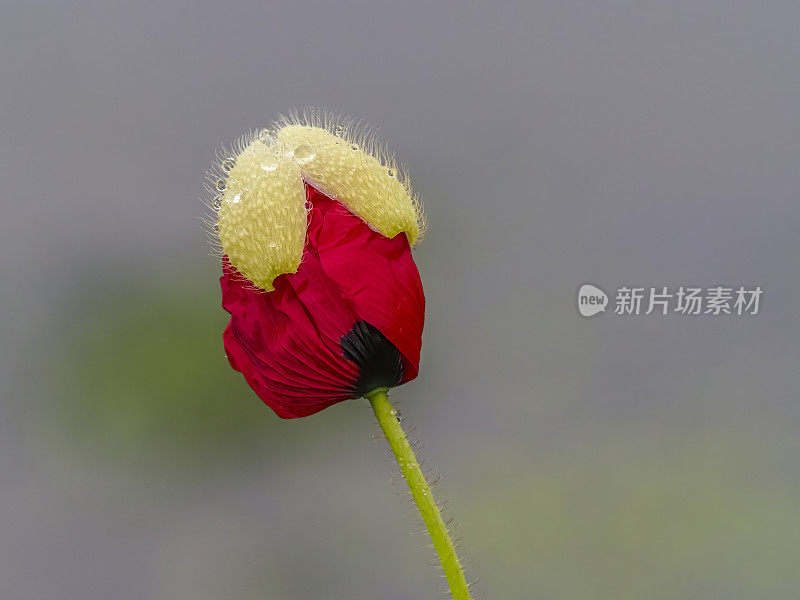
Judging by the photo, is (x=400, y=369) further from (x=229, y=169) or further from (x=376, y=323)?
(x=229, y=169)

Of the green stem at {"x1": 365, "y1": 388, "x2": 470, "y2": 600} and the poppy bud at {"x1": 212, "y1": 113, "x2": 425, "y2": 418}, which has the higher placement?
the poppy bud at {"x1": 212, "y1": 113, "x2": 425, "y2": 418}

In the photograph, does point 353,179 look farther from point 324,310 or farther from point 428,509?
point 428,509

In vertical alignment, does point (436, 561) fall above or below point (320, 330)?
below

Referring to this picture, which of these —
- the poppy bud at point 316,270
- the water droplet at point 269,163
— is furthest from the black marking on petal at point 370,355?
the water droplet at point 269,163

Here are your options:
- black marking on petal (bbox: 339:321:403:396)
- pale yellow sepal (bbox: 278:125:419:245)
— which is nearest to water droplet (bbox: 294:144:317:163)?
pale yellow sepal (bbox: 278:125:419:245)

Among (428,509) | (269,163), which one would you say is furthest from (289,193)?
(428,509)

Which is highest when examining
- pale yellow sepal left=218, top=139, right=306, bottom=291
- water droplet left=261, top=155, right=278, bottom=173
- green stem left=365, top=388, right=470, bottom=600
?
water droplet left=261, top=155, right=278, bottom=173

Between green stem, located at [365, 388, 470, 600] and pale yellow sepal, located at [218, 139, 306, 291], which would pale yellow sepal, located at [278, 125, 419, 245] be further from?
green stem, located at [365, 388, 470, 600]

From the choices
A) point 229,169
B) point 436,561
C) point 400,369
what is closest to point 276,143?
point 229,169
